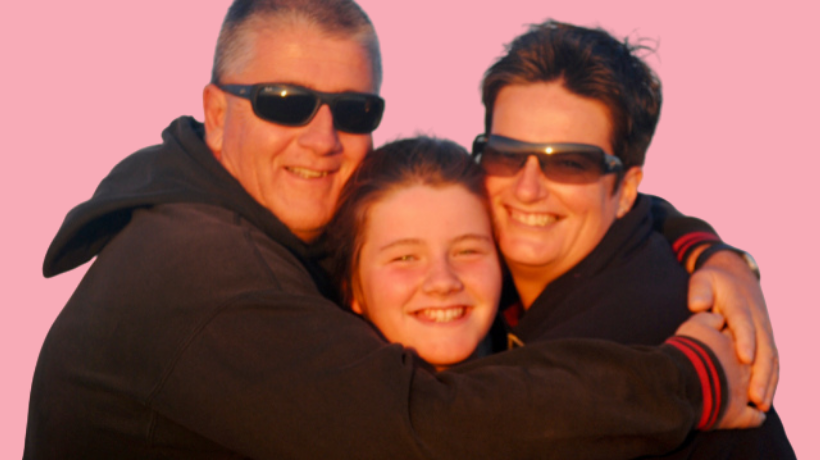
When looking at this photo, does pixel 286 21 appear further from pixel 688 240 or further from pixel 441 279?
pixel 688 240

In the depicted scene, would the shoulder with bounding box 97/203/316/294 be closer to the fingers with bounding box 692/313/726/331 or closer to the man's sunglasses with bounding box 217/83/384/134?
the man's sunglasses with bounding box 217/83/384/134

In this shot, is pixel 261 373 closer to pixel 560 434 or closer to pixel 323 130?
pixel 560 434

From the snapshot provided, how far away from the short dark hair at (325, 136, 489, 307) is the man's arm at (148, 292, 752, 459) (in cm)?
79

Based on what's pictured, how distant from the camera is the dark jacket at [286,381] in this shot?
103 inches

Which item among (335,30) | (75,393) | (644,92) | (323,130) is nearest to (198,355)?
(75,393)

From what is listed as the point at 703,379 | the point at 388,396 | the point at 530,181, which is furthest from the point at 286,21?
the point at 703,379

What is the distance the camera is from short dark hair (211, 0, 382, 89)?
151 inches

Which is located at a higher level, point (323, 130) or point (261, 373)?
point (323, 130)

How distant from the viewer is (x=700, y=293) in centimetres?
329

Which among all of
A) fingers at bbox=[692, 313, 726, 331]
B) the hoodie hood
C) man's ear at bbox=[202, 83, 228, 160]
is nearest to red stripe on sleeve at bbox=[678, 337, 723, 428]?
fingers at bbox=[692, 313, 726, 331]

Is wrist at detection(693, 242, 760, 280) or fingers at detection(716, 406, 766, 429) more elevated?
wrist at detection(693, 242, 760, 280)

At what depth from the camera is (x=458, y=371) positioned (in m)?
2.91

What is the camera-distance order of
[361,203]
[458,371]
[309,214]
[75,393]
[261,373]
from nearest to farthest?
[261,373] → [458,371] → [75,393] → [361,203] → [309,214]

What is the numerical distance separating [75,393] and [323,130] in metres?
1.50
